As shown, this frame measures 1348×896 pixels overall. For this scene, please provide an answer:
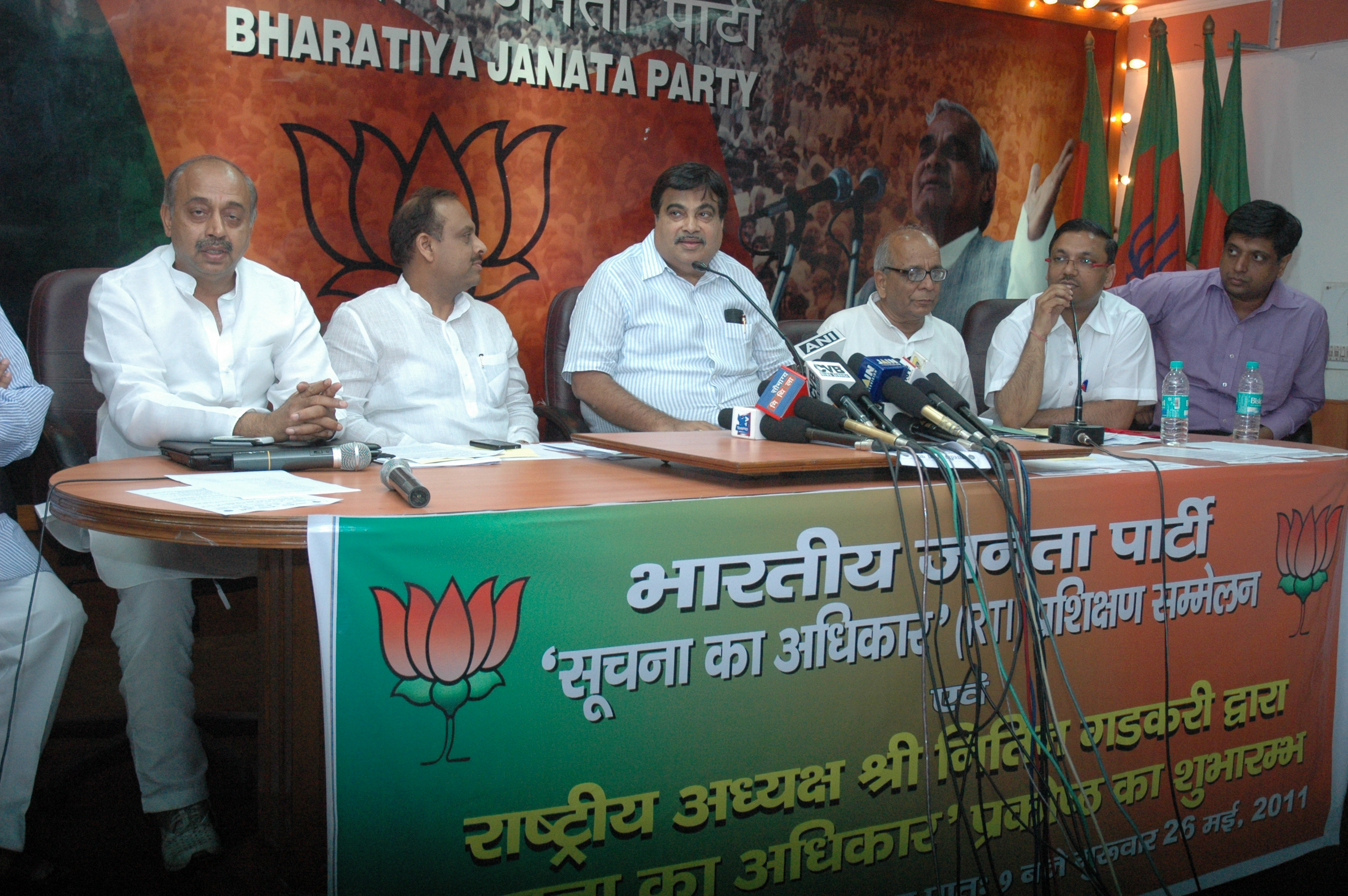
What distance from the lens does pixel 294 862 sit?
59.7 inches

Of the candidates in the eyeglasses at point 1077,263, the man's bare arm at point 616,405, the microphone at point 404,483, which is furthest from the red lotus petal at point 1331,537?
the microphone at point 404,483

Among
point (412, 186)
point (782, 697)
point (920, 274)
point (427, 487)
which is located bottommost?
point (782, 697)

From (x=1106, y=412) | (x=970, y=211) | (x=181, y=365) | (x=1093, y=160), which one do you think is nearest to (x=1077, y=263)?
(x=1106, y=412)

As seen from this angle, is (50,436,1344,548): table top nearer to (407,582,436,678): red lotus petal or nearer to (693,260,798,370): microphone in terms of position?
(407,582,436,678): red lotus petal

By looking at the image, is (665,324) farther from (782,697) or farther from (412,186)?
(782,697)

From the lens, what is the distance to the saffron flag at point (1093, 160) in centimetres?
427

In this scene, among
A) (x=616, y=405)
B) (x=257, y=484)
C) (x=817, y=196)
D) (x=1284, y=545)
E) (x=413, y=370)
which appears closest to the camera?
(x=257, y=484)

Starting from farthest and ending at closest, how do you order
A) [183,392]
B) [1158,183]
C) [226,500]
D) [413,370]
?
[1158,183] < [413,370] < [183,392] < [226,500]

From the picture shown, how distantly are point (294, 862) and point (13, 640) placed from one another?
72 cm

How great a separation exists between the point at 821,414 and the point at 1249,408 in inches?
61.8

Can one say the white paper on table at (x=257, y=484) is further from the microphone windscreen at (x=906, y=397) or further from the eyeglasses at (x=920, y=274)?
the eyeglasses at (x=920, y=274)

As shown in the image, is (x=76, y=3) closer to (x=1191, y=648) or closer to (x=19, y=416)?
(x=19, y=416)

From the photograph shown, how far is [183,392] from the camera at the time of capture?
2188 mm

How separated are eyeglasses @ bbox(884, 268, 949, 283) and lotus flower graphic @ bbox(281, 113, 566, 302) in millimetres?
1267
